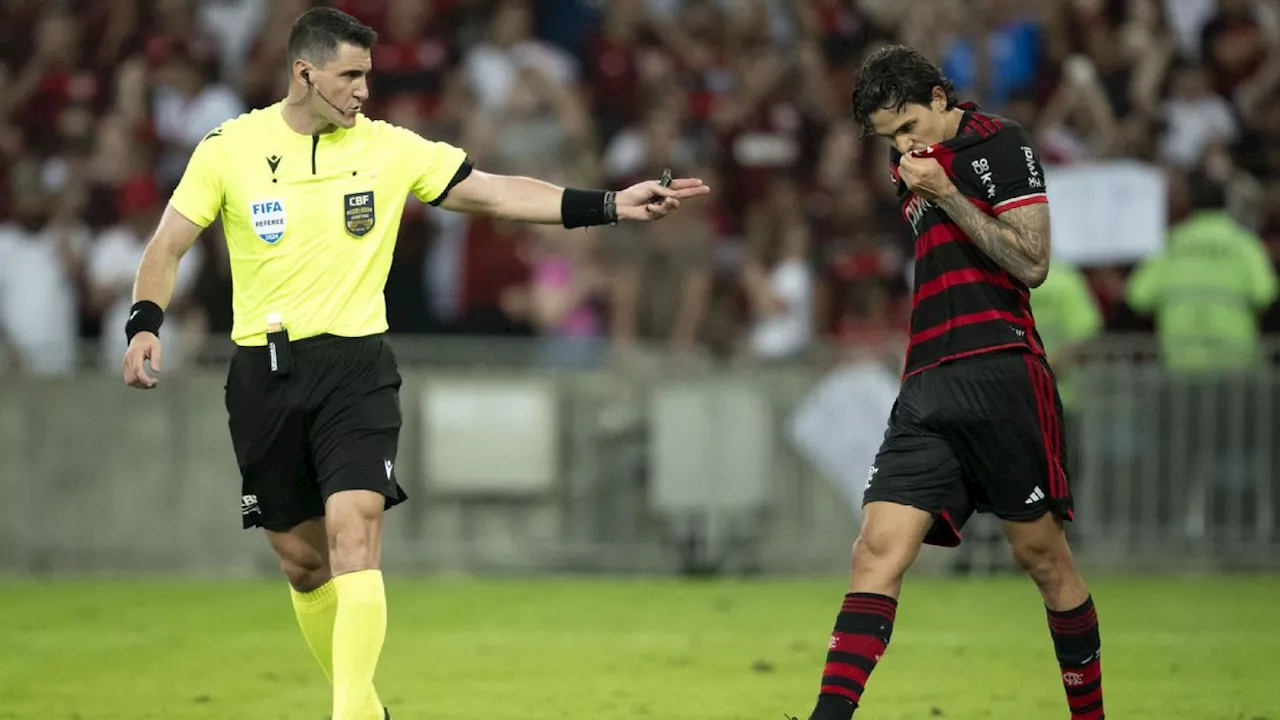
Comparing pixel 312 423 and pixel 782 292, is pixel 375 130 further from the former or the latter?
pixel 782 292

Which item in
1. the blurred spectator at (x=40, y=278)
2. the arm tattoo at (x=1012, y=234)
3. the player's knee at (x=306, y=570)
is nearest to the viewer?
the arm tattoo at (x=1012, y=234)

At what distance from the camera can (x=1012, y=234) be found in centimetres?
690

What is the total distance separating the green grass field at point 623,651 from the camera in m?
9.07

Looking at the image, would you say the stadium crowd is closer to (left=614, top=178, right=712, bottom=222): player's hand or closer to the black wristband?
(left=614, top=178, right=712, bottom=222): player's hand

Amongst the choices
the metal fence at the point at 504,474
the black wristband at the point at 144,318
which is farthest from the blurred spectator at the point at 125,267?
the black wristband at the point at 144,318

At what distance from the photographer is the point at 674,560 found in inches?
590

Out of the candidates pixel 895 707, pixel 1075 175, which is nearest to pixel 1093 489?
pixel 1075 175

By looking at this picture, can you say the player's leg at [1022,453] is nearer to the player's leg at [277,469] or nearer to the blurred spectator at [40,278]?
the player's leg at [277,469]

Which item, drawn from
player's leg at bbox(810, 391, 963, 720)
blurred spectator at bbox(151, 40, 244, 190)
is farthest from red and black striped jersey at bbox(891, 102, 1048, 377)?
blurred spectator at bbox(151, 40, 244, 190)

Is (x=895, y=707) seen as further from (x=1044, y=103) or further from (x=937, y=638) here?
(x=1044, y=103)

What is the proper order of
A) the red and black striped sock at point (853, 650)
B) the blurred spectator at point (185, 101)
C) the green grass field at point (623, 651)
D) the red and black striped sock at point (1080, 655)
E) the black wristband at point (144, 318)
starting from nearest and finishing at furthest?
1. the red and black striped sock at point (853, 650)
2. the red and black striped sock at point (1080, 655)
3. the black wristband at point (144, 318)
4. the green grass field at point (623, 651)
5. the blurred spectator at point (185, 101)

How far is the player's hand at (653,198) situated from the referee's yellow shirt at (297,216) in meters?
0.89

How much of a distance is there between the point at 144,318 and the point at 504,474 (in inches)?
297

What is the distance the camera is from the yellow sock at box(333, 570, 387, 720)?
283 inches
